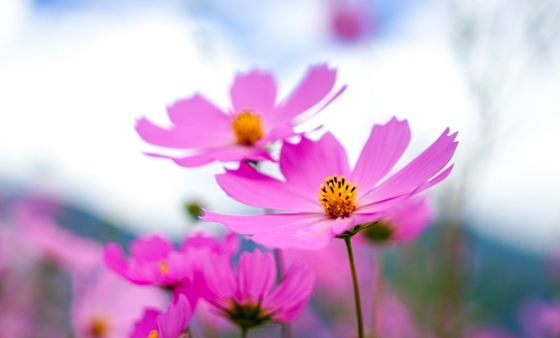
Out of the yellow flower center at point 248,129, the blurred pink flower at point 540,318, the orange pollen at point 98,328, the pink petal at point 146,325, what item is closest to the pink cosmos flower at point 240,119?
the yellow flower center at point 248,129

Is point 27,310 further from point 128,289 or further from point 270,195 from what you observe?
point 270,195

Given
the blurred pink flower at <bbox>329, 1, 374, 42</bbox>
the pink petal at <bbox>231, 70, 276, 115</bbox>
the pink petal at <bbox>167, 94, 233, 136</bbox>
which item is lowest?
the pink petal at <bbox>167, 94, 233, 136</bbox>

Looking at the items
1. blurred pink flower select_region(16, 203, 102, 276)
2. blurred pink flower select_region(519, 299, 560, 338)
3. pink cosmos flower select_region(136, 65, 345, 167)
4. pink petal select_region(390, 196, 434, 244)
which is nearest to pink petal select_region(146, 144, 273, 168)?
pink cosmos flower select_region(136, 65, 345, 167)

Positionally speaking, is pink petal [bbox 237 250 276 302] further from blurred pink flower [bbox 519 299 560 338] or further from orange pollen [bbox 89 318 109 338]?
Answer: blurred pink flower [bbox 519 299 560 338]

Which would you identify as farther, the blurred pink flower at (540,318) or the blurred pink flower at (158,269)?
the blurred pink flower at (540,318)

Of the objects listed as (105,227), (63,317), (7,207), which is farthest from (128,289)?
(7,207)

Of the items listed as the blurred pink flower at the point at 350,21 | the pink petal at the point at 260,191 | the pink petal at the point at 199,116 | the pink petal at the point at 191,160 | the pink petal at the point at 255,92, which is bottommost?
the pink petal at the point at 260,191

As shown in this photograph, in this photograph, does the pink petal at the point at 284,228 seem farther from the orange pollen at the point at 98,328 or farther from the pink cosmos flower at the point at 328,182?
the orange pollen at the point at 98,328
